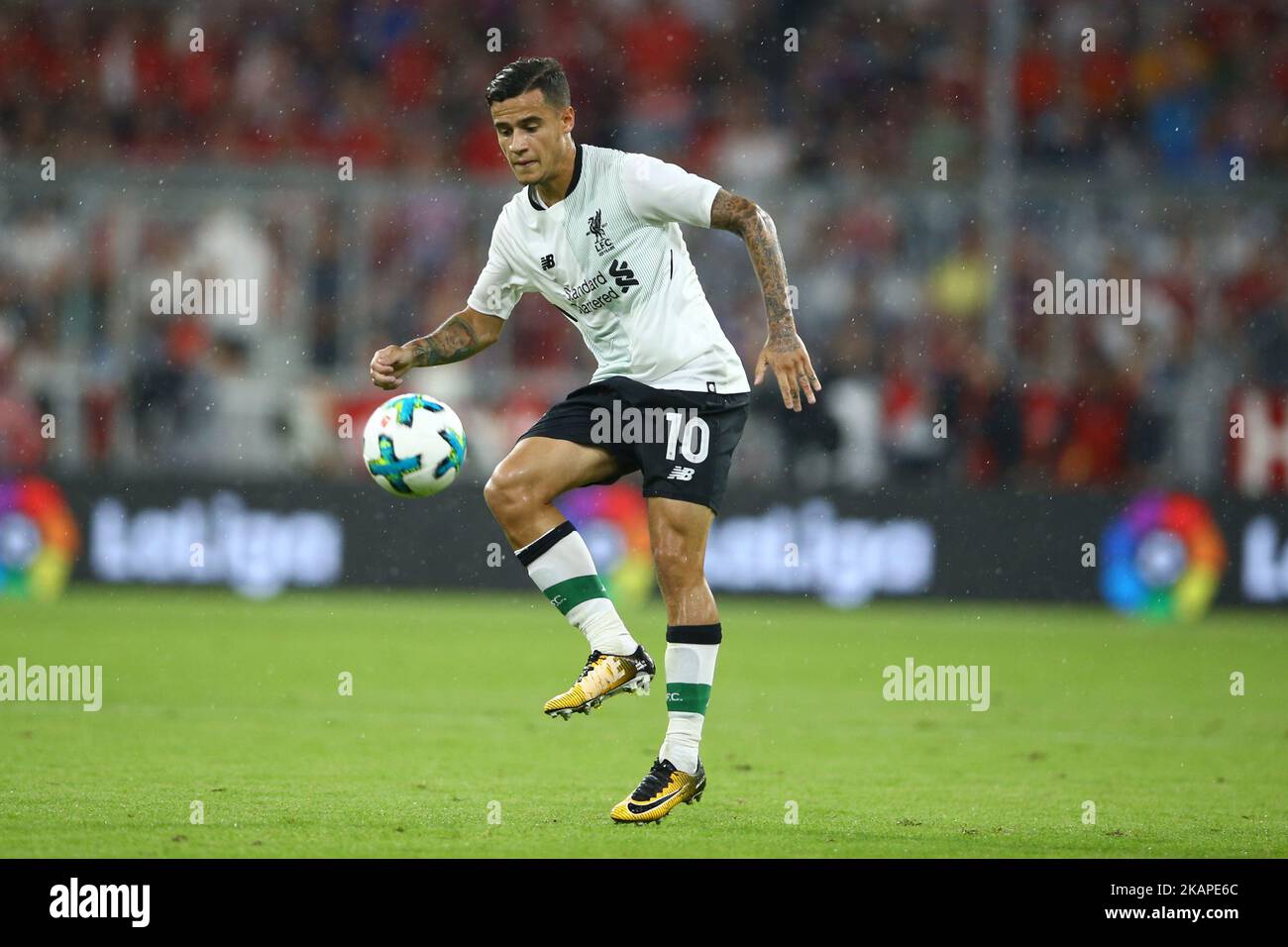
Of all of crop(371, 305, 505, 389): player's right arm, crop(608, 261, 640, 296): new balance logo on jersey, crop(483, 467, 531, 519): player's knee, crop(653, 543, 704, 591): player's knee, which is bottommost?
crop(653, 543, 704, 591): player's knee

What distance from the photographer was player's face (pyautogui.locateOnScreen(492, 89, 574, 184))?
6594mm

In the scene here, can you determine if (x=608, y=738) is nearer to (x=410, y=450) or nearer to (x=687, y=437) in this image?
(x=410, y=450)

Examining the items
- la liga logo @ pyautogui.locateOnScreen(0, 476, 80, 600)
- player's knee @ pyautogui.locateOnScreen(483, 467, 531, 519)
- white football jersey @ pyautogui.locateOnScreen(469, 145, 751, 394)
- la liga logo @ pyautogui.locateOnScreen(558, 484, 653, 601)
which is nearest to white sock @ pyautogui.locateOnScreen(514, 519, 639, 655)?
player's knee @ pyautogui.locateOnScreen(483, 467, 531, 519)

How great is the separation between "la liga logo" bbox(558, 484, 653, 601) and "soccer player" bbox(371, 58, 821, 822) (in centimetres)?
845

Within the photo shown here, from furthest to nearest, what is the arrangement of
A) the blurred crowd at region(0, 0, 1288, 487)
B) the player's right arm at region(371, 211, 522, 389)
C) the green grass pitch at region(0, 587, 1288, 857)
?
the blurred crowd at region(0, 0, 1288, 487) → the player's right arm at region(371, 211, 522, 389) → the green grass pitch at region(0, 587, 1288, 857)

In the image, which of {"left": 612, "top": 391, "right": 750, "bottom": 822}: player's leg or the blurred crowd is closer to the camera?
{"left": 612, "top": 391, "right": 750, "bottom": 822}: player's leg

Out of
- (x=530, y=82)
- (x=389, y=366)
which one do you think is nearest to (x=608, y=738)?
(x=389, y=366)

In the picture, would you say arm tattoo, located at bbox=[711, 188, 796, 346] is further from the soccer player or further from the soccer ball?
the soccer ball

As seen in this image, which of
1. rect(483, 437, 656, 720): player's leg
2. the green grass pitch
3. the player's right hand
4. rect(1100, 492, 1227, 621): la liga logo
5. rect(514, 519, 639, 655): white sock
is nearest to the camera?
the green grass pitch

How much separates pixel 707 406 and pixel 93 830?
104 inches

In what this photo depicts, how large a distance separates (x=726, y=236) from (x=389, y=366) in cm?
1080

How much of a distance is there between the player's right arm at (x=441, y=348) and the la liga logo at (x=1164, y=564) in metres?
9.14

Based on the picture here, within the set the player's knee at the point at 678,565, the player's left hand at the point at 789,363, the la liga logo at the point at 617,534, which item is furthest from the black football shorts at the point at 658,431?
the la liga logo at the point at 617,534

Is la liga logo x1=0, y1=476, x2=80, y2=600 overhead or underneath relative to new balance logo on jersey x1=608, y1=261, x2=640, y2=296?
underneath
